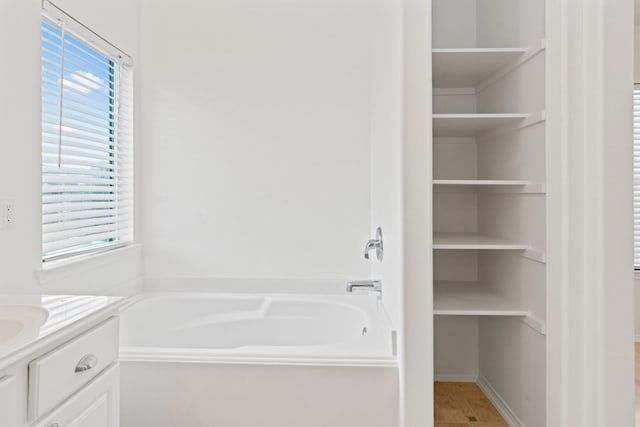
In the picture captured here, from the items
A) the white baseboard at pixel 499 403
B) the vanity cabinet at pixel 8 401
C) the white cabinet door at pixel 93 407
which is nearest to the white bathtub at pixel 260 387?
the white cabinet door at pixel 93 407

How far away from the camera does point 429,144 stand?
1646 millimetres

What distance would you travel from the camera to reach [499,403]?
224cm

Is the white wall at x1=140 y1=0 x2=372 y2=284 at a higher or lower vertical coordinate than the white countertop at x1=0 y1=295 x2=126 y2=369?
higher

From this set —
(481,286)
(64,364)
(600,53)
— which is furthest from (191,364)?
(600,53)

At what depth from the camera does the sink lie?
3.55 ft

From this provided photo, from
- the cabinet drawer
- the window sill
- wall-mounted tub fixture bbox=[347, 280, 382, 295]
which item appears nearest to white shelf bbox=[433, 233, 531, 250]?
wall-mounted tub fixture bbox=[347, 280, 382, 295]

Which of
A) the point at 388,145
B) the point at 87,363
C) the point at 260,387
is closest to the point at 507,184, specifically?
the point at 388,145

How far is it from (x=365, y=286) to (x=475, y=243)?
2.12 ft

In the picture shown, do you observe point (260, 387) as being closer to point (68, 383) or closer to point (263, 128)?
point (68, 383)

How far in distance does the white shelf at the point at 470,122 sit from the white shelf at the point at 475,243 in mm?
573

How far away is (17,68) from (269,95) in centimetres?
137

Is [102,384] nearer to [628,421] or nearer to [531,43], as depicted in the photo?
[628,421]

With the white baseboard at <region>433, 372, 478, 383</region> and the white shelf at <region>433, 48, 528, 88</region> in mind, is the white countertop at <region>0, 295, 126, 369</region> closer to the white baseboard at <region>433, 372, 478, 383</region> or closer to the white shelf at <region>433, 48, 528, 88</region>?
the white shelf at <region>433, 48, 528, 88</region>

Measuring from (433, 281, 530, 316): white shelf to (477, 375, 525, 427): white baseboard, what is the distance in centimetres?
52
